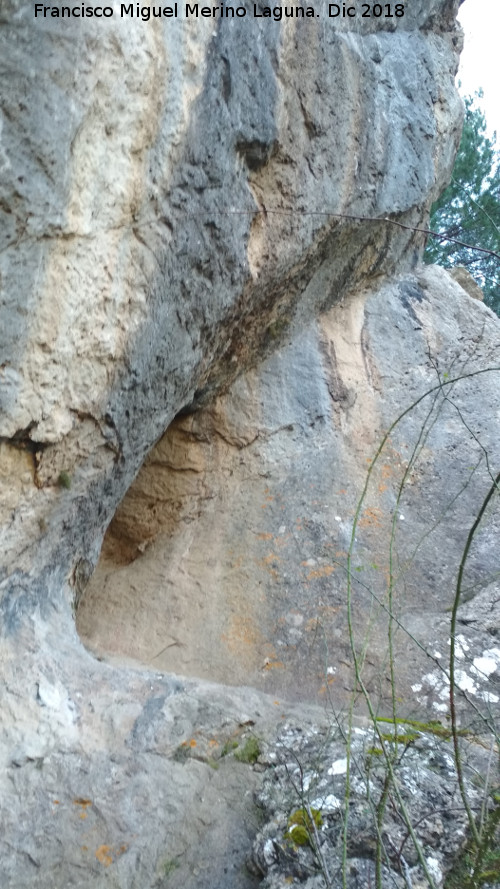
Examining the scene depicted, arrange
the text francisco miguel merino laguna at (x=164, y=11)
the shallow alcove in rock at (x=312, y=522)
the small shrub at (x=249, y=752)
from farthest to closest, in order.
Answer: the shallow alcove in rock at (x=312, y=522) < the small shrub at (x=249, y=752) < the text francisco miguel merino laguna at (x=164, y=11)

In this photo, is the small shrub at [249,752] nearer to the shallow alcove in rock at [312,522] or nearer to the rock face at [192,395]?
the rock face at [192,395]

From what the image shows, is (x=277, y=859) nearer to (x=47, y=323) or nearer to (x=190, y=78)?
(x=47, y=323)

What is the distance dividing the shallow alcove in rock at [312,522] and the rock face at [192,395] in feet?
0.05

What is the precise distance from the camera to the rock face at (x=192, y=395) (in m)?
2.46

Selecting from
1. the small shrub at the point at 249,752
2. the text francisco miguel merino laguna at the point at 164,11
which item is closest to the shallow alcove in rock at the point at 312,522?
the small shrub at the point at 249,752

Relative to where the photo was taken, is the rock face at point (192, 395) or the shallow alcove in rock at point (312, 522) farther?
the shallow alcove in rock at point (312, 522)

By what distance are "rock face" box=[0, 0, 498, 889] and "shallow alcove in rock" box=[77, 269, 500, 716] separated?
16mm

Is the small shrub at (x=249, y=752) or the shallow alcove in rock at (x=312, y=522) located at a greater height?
the shallow alcove in rock at (x=312, y=522)

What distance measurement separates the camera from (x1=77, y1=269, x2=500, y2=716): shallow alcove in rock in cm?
353

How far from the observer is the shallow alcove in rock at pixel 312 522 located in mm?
3525

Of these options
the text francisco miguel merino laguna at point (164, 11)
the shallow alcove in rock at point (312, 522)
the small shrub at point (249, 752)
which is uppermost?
the text francisco miguel merino laguna at point (164, 11)

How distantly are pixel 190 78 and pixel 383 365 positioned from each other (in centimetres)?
233

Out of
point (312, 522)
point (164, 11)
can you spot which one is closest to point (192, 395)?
point (312, 522)

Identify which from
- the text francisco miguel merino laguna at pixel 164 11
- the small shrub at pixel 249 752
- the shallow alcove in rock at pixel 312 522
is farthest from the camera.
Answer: the shallow alcove in rock at pixel 312 522
